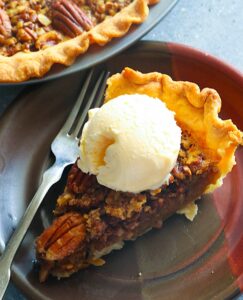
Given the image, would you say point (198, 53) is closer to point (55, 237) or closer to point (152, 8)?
point (152, 8)

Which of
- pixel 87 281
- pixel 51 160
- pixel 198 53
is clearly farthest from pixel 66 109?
pixel 87 281

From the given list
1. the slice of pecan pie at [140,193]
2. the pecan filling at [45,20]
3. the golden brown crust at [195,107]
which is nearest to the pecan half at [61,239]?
the slice of pecan pie at [140,193]

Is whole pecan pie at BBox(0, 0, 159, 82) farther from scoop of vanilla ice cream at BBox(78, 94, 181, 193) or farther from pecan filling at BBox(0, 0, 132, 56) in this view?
scoop of vanilla ice cream at BBox(78, 94, 181, 193)

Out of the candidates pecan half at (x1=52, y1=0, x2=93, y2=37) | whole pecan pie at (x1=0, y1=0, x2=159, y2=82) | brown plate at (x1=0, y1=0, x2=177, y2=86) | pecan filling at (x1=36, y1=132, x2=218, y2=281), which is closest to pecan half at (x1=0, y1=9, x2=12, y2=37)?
whole pecan pie at (x1=0, y1=0, x2=159, y2=82)

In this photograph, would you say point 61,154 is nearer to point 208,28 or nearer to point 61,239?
point 61,239

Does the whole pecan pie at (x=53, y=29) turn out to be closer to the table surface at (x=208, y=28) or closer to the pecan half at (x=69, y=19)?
the pecan half at (x=69, y=19)

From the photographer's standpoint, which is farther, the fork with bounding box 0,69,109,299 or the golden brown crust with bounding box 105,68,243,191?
the golden brown crust with bounding box 105,68,243,191
